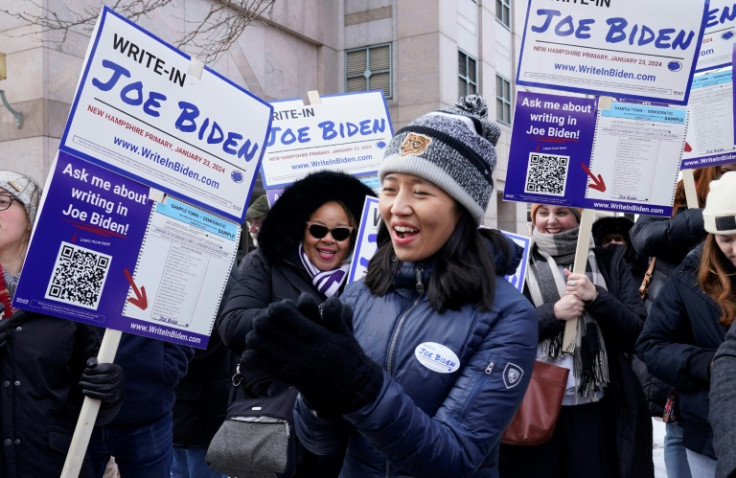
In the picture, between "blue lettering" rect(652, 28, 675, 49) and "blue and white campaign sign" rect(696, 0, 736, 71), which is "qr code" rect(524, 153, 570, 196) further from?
"blue and white campaign sign" rect(696, 0, 736, 71)

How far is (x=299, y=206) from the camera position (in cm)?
324

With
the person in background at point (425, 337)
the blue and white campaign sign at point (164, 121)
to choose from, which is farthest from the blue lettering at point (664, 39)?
the blue and white campaign sign at point (164, 121)

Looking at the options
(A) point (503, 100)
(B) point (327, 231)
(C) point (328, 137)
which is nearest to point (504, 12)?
(A) point (503, 100)

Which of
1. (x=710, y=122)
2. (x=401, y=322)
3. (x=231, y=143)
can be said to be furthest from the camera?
(x=710, y=122)

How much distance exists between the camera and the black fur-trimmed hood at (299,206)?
317 cm

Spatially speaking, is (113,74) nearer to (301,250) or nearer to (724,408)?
(301,250)

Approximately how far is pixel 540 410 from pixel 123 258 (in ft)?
6.36

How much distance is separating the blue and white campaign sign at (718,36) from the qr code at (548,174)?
1126 millimetres

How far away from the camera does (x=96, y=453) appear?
122 inches

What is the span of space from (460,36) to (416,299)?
48.2 feet

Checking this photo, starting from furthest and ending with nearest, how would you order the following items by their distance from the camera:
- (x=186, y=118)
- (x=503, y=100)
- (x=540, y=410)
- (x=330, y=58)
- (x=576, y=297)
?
(x=503, y=100) < (x=330, y=58) < (x=576, y=297) < (x=540, y=410) < (x=186, y=118)

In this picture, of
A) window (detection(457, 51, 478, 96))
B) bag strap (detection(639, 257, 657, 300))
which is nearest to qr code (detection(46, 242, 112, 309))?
bag strap (detection(639, 257, 657, 300))

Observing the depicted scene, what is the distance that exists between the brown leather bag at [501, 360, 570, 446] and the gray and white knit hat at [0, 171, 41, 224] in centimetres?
230

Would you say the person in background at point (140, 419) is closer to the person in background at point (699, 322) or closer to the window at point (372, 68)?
the person in background at point (699, 322)
